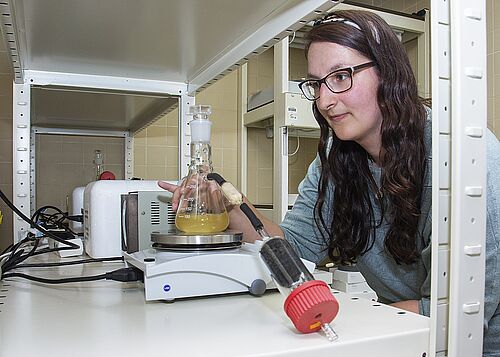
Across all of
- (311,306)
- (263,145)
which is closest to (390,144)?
(311,306)

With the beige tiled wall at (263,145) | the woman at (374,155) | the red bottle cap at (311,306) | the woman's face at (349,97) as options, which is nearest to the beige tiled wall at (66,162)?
the beige tiled wall at (263,145)

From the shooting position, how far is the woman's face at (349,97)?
0.77 metres

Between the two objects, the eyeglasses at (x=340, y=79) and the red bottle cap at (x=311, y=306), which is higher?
the eyeglasses at (x=340, y=79)

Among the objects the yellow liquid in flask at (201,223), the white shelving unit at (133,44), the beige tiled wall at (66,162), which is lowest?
the yellow liquid in flask at (201,223)

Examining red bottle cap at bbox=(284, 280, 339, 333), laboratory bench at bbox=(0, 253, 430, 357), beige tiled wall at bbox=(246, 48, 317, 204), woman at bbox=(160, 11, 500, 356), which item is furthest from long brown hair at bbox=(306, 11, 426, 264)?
beige tiled wall at bbox=(246, 48, 317, 204)

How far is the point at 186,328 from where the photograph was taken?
1.43 feet

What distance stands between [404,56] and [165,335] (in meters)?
0.64

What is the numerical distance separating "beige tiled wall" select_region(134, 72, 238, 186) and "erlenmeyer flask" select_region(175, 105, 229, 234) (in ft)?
4.60

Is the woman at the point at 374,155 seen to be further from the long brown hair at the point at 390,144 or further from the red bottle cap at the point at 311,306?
the red bottle cap at the point at 311,306

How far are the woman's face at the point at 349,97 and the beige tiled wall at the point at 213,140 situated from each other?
52.4 inches

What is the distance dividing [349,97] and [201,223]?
Result: 1.11 ft

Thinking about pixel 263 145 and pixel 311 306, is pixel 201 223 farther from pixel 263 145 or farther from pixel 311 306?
pixel 263 145

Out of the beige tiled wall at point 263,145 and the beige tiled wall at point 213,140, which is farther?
the beige tiled wall at point 263,145

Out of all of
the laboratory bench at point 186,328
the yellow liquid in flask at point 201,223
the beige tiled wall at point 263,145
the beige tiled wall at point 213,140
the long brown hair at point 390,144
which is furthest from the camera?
the beige tiled wall at point 263,145
